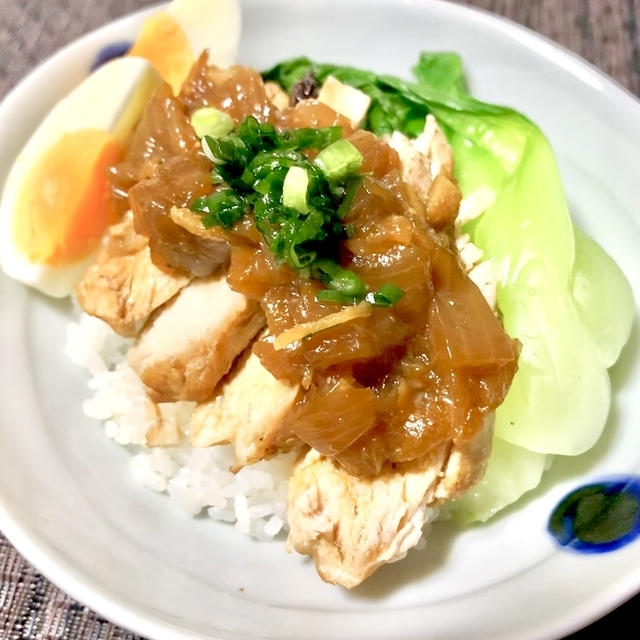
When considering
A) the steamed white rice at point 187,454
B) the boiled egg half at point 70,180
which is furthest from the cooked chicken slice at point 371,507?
the boiled egg half at point 70,180

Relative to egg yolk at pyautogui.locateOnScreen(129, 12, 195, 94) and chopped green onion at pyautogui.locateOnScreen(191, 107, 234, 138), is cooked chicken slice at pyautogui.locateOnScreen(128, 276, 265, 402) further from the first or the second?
egg yolk at pyautogui.locateOnScreen(129, 12, 195, 94)

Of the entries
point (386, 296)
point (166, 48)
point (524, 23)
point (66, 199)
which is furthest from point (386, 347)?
point (524, 23)

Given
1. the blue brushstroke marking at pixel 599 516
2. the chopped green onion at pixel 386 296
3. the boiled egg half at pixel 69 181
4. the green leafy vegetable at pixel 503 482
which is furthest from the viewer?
the boiled egg half at pixel 69 181

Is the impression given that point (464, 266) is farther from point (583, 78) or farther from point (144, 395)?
point (144, 395)

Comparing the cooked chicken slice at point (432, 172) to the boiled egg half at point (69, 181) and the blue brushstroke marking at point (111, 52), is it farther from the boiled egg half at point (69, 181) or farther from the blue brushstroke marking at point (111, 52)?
the blue brushstroke marking at point (111, 52)

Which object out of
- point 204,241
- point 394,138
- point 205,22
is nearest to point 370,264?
point 204,241

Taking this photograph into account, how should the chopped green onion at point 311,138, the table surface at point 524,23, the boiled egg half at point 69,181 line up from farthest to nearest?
the table surface at point 524,23 → the boiled egg half at point 69,181 → the chopped green onion at point 311,138
